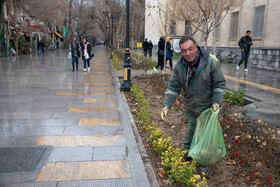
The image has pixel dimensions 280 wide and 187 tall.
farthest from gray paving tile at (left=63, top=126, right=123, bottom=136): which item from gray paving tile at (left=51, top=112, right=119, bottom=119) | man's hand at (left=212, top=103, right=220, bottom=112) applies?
man's hand at (left=212, top=103, right=220, bottom=112)

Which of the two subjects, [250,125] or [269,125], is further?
[269,125]

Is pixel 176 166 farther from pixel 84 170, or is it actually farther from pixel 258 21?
pixel 258 21

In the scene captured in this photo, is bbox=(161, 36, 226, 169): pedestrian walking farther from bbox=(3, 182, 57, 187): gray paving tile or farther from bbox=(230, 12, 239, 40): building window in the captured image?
bbox=(230, 12, 239, 40): building window

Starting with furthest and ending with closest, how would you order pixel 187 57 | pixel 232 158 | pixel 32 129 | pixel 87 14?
pixel 87 14
pixel 32 129
pixel 232 158
pixel 187 57

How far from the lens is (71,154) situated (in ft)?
12.3

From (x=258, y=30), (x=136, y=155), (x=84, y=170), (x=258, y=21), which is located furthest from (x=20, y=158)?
(x=258, y=21)

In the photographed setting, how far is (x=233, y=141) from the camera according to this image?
4.00 metres

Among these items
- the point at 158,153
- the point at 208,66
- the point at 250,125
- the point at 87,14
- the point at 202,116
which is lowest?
the point at 158,153

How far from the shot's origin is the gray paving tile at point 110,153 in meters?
3.69

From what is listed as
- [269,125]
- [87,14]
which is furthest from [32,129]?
[87,14]

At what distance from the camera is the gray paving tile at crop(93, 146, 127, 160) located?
3.69m

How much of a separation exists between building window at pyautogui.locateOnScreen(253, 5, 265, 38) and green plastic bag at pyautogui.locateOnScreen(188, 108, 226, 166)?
56.1 feet

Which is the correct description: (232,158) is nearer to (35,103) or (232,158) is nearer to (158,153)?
(158,153)

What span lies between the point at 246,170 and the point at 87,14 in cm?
5524
